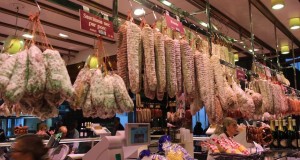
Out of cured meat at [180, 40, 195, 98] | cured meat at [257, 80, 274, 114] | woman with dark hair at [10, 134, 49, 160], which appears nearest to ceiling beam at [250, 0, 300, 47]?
cured meat at [257, 80, 274, 114]

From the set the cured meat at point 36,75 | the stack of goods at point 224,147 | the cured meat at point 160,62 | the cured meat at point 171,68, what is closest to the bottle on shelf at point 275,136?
the stack of goods at point 224,147

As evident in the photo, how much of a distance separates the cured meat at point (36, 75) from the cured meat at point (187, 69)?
1259 millimetres

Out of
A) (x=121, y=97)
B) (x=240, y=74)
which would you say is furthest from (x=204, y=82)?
(x=240, y=74)

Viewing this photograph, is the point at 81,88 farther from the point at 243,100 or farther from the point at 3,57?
the point at 243,100

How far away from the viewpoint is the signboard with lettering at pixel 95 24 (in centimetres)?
202

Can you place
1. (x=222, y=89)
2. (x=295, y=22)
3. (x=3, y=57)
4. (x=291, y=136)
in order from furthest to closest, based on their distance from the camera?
1. (x=295, y=22)
2. (x=291, y=136)
3. (x=222, y=89)
4. (x=3, y=57)

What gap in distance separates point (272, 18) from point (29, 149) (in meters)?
6.27

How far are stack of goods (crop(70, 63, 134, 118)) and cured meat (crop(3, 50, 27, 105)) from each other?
41 centimetres

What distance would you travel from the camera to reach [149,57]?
226cm

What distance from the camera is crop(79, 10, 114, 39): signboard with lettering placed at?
2020 mm

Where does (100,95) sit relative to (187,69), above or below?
below

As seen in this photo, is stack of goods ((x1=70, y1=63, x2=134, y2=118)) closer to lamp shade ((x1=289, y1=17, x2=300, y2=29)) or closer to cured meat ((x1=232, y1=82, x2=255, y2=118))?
cured meat ((x1=232, y1=82, x2=255, y2=118))

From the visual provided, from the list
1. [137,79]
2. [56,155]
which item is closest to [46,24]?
[56,155]

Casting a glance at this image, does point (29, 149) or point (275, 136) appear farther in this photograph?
point (275, 136)
